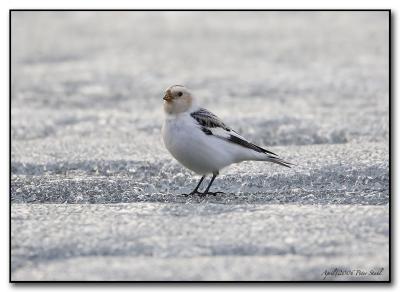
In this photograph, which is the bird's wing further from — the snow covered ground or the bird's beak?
the snow covered ground

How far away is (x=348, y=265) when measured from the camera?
14.2 feet

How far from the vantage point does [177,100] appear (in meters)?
5.73

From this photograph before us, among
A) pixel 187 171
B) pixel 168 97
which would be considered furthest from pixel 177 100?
pixel 187 171

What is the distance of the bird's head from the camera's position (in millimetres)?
5703

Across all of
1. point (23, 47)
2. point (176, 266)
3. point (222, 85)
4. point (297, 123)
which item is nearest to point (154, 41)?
point (23, 47)

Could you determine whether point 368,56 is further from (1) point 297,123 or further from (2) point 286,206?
(2) point 286,206

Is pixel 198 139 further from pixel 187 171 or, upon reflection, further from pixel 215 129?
pixel 187 171

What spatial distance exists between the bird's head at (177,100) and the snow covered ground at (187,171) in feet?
2.04

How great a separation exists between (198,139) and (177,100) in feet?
1.21

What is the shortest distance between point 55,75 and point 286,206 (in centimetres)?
648

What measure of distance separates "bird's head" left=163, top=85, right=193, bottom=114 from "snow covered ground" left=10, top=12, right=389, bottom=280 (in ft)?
2.04

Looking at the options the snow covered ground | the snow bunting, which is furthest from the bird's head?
the snow covered ground

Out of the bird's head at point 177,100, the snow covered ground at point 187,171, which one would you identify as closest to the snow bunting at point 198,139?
the bird's head at point 177,100

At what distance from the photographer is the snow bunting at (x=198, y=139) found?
18.1 ft
